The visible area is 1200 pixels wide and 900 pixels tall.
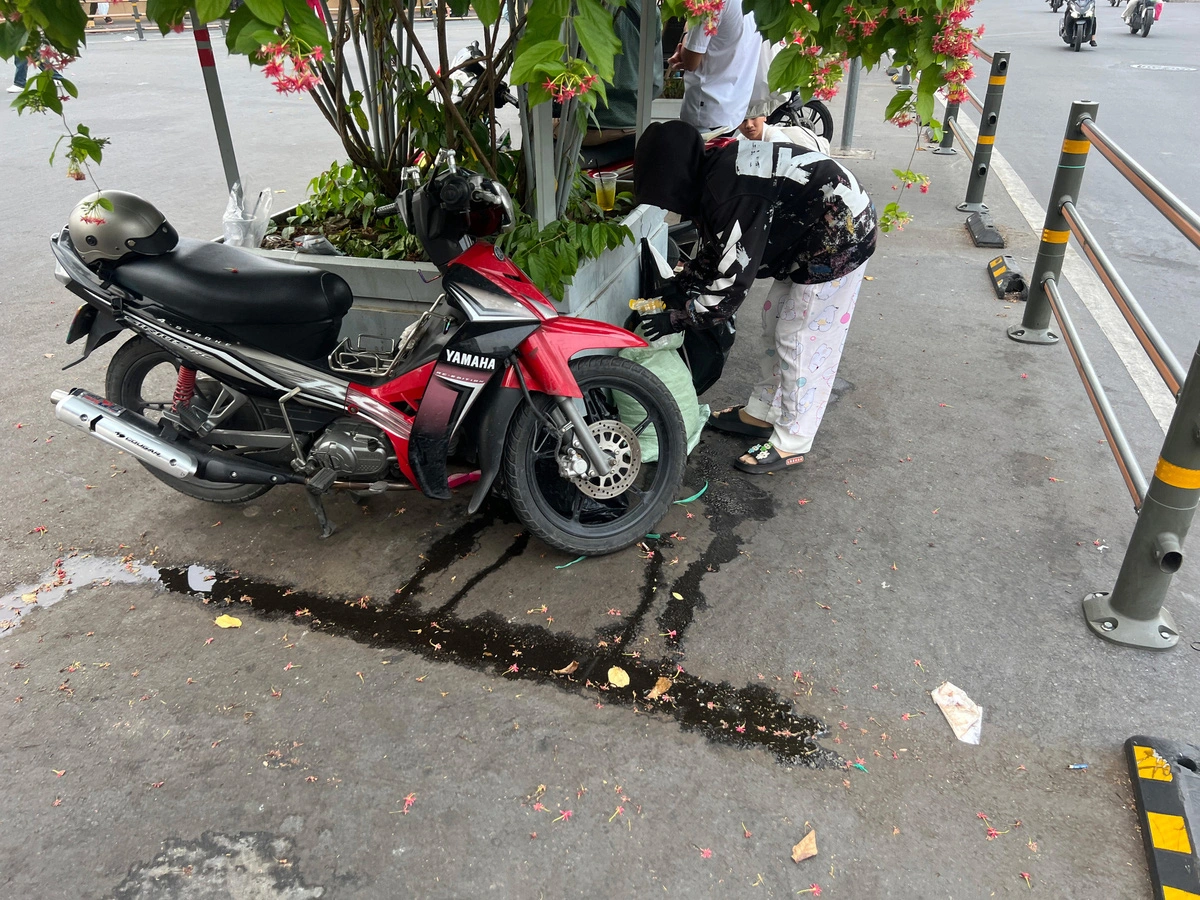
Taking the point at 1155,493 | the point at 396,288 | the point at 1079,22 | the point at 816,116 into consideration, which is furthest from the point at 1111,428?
the point at 1079,22

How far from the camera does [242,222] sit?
3990 mm

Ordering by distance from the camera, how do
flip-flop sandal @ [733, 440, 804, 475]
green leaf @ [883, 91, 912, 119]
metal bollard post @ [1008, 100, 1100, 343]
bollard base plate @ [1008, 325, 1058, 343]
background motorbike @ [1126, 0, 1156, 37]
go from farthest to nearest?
background motorbike @ [1126, 0, 1156, 37] → bollard base plate @ [1008, 325, 1058, 343] → metal bollard post @ [1008, 100, 1100, 343] → flip-flop sandal @ [733, 440, 804, 475] → green leaf @ [883, 91, 912, 119]

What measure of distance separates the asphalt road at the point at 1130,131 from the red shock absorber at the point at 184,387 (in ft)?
16.1

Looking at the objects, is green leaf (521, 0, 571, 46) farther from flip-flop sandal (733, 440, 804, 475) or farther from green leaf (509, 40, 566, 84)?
flip-flop sandal (733, 440, 804, 475)

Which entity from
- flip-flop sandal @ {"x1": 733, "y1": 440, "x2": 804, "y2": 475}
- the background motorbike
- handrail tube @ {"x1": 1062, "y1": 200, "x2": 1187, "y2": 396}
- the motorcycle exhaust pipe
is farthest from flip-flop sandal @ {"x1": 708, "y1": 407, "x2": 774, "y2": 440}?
the background motorbike

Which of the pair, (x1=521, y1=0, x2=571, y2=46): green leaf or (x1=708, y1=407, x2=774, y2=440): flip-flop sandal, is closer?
(x1=521, y1=0, x2=571, y2=46): green leaf

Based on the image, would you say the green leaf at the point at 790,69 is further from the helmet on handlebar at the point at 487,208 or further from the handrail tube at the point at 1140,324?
the handrail tube at the point at 1140,324

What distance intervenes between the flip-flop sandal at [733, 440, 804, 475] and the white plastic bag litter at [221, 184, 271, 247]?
2.49 metres

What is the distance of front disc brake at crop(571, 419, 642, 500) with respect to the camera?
300 centimetres

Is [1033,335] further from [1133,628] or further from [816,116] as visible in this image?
[816,116]

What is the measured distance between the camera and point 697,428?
3605mm

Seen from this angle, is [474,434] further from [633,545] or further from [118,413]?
[118,413]

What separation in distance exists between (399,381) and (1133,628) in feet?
8.31

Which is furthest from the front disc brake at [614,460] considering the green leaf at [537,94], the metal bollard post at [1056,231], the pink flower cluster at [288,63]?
the metal bollard post at [1056,231]
